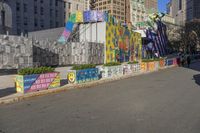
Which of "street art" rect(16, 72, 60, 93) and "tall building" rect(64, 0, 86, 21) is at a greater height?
"tall building" rect(64, 0, 86, 21)

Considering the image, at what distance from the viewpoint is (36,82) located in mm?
14422

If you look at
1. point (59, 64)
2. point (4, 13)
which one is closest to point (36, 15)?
point (59, 64)

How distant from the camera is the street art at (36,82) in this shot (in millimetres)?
13727

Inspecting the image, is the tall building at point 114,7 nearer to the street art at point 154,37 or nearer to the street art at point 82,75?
the street art at point 154,37

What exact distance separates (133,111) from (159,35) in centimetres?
6828

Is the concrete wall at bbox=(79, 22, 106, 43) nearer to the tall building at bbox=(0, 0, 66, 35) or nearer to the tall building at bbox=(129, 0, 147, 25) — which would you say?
the tall building at bbox=(0, 0, 66, 35)

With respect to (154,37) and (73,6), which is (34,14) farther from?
(154,37)

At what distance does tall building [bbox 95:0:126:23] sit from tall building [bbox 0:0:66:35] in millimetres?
58085

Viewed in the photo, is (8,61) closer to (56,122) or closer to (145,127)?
(56,122)

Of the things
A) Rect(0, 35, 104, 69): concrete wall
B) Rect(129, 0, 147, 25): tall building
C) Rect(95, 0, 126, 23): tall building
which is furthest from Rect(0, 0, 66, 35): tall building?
Rect(129, 0, 147, 25): tall building

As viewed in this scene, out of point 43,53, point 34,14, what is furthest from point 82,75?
point 34,14

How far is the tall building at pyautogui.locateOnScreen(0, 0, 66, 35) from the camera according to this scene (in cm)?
7606

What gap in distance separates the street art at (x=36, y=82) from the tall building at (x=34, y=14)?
58.3 metres

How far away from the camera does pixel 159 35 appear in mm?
75500
